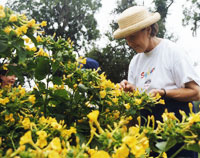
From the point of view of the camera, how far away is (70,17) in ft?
63.7

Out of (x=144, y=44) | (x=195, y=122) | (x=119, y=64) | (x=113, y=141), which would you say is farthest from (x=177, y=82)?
(x=119, y=64)

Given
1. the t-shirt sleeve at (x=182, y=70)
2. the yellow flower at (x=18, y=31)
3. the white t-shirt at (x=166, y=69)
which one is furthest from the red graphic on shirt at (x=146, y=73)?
the yellow flower at (x=18, y=31)

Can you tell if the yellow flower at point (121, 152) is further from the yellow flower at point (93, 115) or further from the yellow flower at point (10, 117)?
the yellow flower at point (10, 117)

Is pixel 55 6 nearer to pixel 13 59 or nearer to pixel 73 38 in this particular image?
pixel 73 38

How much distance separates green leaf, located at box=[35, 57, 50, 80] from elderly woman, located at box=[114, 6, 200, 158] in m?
0.76


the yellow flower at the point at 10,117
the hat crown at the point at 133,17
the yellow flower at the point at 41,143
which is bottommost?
the yellow flower at the point at 41,143

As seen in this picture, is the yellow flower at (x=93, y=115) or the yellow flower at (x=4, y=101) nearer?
the yellow flower at (x=93, y=115)

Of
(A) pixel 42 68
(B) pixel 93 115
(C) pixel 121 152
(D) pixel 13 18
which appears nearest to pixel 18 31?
(D) pixel 13 18

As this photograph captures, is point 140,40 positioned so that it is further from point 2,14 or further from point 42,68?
point 2,14

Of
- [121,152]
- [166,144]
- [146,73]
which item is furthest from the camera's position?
[146,73]

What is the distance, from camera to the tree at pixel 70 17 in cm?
1877

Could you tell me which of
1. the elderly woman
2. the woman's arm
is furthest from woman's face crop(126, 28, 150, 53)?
the woman's arm

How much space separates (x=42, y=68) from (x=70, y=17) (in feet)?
62.7

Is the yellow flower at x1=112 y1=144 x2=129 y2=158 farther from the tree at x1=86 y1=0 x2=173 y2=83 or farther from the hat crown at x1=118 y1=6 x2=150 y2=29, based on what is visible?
the tree at x1=86 y1=0 x2=173 y2=83
